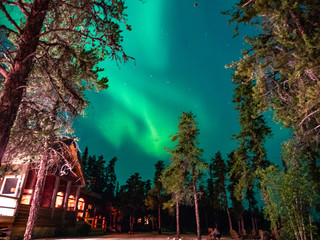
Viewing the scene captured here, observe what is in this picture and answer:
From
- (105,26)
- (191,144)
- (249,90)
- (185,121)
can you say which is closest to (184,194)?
(191,144)

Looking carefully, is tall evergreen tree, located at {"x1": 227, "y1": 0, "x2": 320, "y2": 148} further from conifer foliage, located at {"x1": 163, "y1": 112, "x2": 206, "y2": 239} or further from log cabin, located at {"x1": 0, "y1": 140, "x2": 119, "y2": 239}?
conifer foliage, located at {"x1": 163, "y1": 112, "x2": 206, "y2": 239}

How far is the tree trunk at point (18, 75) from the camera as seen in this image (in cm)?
422

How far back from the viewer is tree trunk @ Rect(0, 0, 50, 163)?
4.22 metres

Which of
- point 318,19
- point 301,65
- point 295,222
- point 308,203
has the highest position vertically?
point 318,19

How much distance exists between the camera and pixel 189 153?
22078 millimetres

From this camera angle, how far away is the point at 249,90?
72.4 ft

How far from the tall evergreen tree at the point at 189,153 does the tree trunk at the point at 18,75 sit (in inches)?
745

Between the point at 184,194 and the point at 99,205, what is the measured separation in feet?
60.9

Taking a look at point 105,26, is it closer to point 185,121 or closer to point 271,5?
point 271,5

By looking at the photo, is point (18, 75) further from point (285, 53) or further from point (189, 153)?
point (189, 153)

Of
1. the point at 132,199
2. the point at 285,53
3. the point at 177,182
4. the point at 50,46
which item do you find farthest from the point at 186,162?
the point at 132,199

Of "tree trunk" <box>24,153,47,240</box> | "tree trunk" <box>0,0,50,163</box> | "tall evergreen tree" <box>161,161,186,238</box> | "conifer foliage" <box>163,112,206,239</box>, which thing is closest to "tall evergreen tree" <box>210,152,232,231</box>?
"conifer foliage" <box>163,112,206,239</box>

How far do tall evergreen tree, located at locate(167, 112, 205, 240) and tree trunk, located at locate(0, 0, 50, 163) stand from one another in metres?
18.9

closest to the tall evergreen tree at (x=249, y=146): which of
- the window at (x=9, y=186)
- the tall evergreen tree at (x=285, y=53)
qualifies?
the tall evergreen tree at (x=285, y=53)
